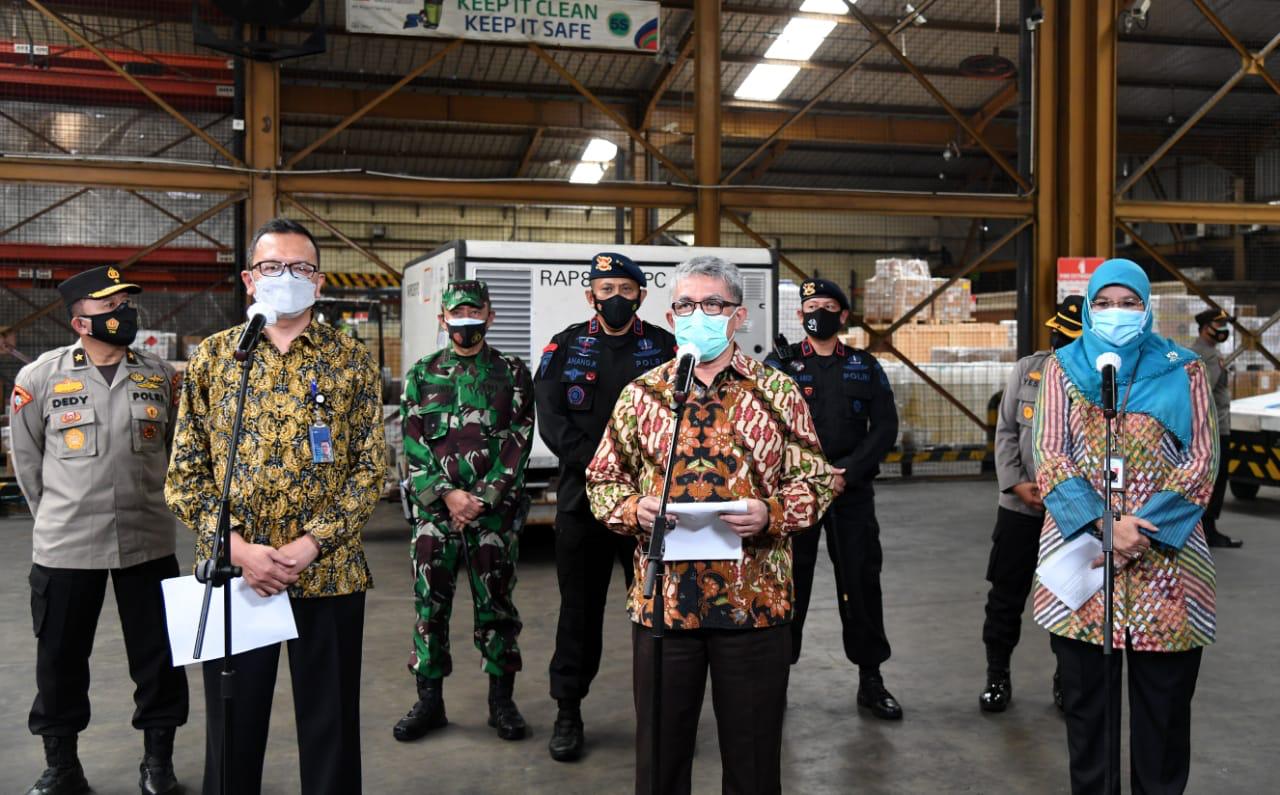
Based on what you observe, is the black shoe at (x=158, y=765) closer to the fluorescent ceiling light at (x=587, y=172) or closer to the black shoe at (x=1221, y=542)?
the black shoe at (x=1221, y=542)

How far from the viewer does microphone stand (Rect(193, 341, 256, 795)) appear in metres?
2.57

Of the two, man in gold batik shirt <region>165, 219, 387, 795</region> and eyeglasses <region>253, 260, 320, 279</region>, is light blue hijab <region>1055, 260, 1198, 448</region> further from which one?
eyeglasses <region>253, 260, 320, 279</region>

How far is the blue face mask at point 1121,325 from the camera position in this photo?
3207 millimetres

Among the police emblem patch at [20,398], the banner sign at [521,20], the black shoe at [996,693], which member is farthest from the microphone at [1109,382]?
the banner sign at [521,20]

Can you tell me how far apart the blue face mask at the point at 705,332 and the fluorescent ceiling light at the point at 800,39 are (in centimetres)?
1282

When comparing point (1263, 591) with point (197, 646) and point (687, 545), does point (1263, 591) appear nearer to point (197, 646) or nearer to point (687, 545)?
point (687, 545)

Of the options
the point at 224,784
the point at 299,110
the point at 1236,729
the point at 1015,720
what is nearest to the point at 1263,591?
the point at 1236,729

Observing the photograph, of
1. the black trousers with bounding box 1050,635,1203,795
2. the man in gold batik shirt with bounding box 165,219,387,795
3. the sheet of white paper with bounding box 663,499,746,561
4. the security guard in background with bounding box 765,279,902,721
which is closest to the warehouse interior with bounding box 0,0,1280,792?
the security guard in background with bounding box 765,279,902,721

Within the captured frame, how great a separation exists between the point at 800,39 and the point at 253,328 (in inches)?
551

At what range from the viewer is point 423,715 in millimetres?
4680

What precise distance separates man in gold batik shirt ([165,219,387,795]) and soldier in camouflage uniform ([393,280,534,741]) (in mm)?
1399

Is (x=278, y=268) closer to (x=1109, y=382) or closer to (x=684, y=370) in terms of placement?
(x=684, y=370)

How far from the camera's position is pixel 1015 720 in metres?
4.91

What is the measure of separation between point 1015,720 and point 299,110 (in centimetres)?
1336
